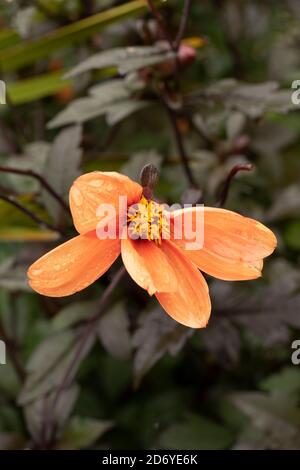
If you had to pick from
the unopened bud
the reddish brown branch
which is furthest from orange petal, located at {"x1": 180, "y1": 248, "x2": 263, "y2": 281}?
the reddish brown branch

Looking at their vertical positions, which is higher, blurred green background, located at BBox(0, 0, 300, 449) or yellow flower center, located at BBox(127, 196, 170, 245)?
yellow flower center, located at BBox(127, 196, 170, 245)

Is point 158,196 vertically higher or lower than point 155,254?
lower

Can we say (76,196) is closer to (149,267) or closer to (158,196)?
(149,267)

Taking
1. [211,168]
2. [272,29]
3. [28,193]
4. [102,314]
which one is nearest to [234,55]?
[272,29]

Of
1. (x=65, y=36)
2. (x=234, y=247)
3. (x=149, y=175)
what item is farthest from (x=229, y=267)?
(x=65, y=36)

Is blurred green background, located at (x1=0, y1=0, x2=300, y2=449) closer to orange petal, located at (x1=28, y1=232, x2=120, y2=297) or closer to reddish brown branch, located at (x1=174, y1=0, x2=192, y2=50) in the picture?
reddish brown branch, located at (x1=174, y1=0, x2=192, y2=50)

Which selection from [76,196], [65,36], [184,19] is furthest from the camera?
[65,36]
